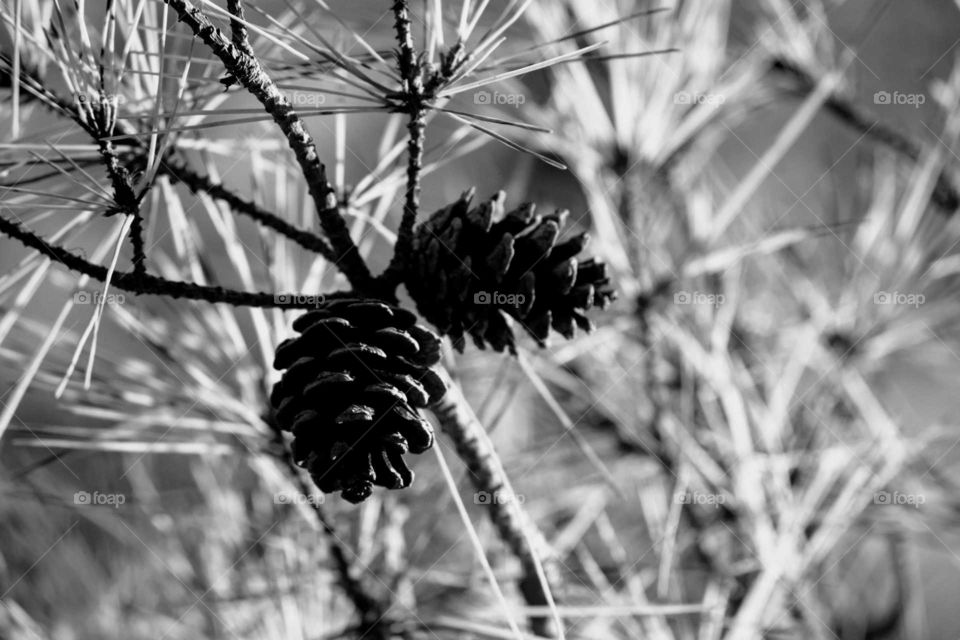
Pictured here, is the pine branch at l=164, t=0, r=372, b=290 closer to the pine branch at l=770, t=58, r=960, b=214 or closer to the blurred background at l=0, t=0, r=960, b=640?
the blurred background at l=0, t=0, r=960, b=640

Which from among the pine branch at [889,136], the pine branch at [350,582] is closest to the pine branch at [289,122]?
the pine branch at [350,582]

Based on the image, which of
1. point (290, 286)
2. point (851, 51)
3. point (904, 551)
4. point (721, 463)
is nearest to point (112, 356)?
point (290, 286)

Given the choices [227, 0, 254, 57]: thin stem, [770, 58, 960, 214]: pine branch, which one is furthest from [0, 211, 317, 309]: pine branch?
[770, 58, 960, 214]: pine branch

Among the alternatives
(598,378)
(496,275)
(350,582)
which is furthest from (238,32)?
(598,378)

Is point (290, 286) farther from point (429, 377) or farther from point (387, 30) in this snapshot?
point (387, 30)

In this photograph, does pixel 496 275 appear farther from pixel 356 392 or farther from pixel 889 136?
pixel 889 136

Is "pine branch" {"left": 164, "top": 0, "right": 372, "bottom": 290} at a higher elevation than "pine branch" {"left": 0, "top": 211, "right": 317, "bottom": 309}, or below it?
higher
